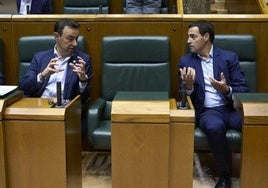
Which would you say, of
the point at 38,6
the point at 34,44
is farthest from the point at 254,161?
the point at 38,6

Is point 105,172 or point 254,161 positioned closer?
point 254,161

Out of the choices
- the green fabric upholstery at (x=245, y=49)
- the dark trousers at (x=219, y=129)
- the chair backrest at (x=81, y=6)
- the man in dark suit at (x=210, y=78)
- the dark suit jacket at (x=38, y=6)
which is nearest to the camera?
the dark trousers at (x=219, y=129)

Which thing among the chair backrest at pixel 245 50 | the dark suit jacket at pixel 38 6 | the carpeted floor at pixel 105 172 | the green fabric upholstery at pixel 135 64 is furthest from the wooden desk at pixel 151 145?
the dark suit jacket at pixel 38 6

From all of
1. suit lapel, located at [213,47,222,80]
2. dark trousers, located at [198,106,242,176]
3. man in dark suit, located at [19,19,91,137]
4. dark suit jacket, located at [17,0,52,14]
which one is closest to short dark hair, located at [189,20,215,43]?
suit lapel, located at [213,47,222,80]

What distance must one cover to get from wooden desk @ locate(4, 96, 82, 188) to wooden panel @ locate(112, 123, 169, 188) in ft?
0.70

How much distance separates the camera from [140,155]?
184cm

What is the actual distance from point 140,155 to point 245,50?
1.20 meters

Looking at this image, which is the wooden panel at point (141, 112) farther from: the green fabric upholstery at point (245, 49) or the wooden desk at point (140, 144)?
the green fabric upholstery at point (245, 49)

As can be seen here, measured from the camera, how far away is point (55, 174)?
184 cm

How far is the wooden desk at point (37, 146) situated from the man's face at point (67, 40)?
766 millimetres

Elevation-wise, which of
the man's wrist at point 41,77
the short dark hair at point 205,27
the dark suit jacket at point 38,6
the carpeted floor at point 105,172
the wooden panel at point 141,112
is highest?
the dark suit jacket at point 38,6

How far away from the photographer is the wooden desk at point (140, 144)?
1812mm

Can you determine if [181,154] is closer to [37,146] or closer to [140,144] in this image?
[140,144]

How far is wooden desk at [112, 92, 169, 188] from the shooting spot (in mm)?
1812
